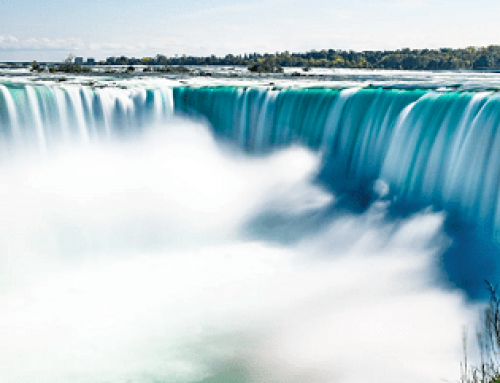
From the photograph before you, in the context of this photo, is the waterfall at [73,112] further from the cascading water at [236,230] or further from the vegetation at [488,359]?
the vegetation at [488,359]

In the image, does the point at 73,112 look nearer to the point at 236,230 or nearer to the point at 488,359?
the point at 236,230

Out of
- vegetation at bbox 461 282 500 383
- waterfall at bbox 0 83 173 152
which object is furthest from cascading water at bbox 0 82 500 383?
vegetation at bbox 461 282 500 383

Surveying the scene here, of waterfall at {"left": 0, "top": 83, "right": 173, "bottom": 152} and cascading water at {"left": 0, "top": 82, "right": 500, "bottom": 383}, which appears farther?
waterfall at {"left": 0, "top": 83, "right": 173, "bottom": 152}

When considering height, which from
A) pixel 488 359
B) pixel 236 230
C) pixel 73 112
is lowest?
pixel 236 230

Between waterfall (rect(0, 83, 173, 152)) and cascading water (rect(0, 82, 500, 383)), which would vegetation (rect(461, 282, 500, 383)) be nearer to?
cascading water (rect(0, 82, 500, 383))

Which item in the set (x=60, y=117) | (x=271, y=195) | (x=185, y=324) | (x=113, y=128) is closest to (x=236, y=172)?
(x=271, y=195)

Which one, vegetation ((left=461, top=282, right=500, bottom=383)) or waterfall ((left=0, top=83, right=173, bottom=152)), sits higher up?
waterfall ((left=0, top=83, right=173, bottom=152))

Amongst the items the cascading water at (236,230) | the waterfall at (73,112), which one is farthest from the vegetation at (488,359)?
the waterfall at (73,112)

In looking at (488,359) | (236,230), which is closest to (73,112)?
(236,230)

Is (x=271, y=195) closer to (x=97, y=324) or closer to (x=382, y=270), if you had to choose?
(x=382, y=270)
